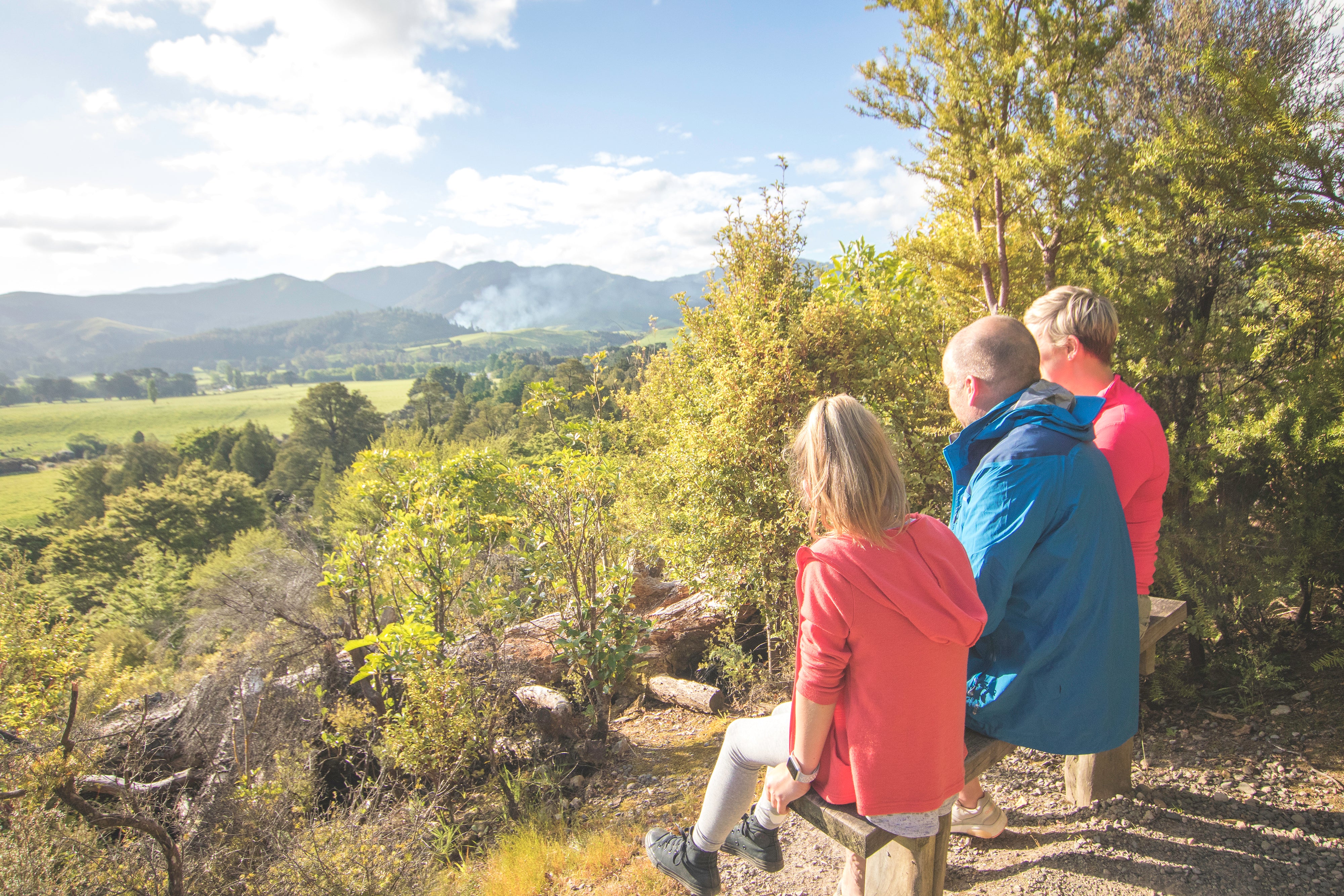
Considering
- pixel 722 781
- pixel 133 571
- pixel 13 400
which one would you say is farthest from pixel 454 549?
pixel 13 400

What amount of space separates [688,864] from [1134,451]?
8.10ft

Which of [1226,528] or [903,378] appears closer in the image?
[1226,528]

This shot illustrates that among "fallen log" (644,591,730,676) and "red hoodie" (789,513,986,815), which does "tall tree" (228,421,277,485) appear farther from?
"red hoodie" (789,513,986,815)

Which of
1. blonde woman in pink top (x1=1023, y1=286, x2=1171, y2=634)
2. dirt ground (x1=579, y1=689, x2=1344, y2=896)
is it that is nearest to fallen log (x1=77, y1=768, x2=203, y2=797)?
dirt ground (x1=579, y1=689, x2=1344, y2=896)

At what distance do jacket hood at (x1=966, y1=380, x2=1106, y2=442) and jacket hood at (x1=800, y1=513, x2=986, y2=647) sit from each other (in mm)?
574

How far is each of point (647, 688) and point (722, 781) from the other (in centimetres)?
498

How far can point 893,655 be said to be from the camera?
68.4 inches

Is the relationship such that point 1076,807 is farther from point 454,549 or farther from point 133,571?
point 133,571

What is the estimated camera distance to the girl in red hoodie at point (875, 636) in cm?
171

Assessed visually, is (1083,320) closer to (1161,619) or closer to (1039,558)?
(1039,558)

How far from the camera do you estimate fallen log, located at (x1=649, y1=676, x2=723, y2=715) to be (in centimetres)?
620

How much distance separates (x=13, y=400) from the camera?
170m

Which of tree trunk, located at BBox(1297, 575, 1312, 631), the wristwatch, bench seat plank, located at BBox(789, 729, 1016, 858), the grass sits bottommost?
the grass

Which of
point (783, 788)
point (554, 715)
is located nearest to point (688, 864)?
point (783, 788)
